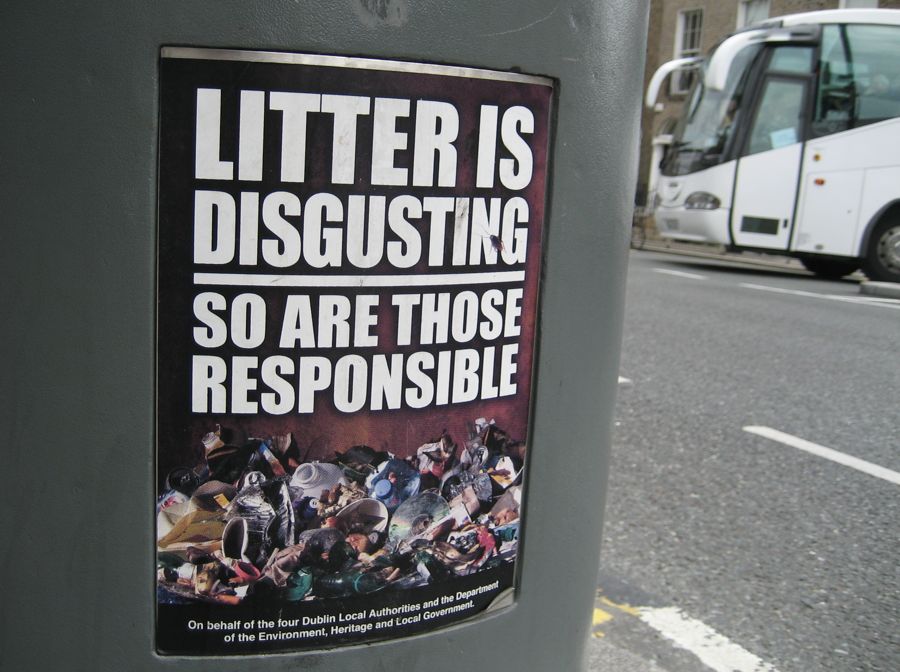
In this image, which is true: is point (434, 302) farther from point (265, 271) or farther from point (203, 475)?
point (203, 475)

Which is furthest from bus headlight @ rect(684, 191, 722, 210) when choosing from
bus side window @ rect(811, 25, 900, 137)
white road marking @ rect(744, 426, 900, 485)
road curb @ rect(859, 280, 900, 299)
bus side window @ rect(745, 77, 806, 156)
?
white road marking @ rect(744, 426, 900, 485)

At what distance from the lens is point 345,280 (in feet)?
3.31

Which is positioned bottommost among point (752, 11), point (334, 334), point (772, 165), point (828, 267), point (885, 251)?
point (828, 267)

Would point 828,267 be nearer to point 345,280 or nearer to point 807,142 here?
point 807,142

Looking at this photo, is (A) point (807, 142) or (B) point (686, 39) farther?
(B) point (686, 39)

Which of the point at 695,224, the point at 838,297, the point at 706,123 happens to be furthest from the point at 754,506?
the point at 706,123

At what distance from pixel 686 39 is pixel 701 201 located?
1490 cm

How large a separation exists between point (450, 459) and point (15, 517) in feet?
1.61

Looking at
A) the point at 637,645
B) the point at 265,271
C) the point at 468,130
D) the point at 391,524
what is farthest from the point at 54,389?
the point at 637,645

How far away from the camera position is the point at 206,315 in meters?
0.99

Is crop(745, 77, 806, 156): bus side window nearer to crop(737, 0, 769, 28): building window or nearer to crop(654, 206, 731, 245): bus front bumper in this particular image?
crop(654, 206, 731, 245): bus front bumper

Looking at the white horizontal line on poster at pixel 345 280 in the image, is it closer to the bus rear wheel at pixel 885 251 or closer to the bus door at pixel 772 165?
the bus rear wheel at pixel 885 251

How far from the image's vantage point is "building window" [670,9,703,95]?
2622cm

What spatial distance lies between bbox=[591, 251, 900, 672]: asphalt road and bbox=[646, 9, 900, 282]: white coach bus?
5.66 metres
